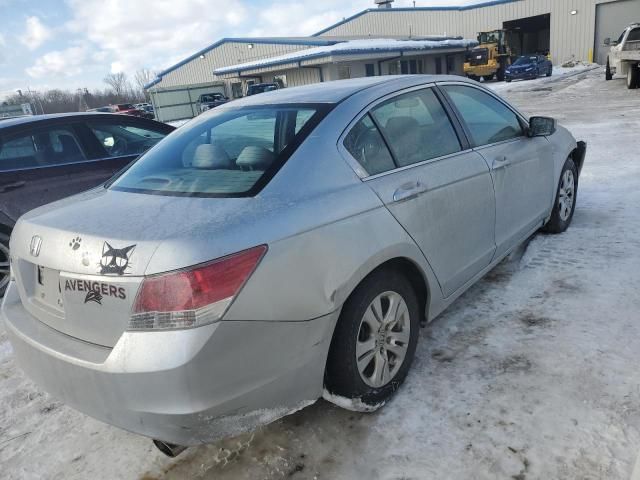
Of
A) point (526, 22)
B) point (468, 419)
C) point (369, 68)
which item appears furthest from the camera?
point (526, 22)

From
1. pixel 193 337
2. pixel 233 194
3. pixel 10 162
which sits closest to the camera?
pixel 193 337

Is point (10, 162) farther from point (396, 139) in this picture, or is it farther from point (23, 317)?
point (396, 139)

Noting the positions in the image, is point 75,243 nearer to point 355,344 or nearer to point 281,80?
point 355,344

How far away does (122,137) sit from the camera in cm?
533

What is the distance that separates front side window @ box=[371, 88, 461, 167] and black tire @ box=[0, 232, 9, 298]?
369 centimetres

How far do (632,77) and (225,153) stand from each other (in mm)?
20827

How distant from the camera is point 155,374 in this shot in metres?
1.78

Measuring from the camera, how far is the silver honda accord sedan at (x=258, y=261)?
5.95ft

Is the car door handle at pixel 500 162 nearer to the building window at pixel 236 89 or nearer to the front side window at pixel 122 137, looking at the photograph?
the front side window at pixel 122 137

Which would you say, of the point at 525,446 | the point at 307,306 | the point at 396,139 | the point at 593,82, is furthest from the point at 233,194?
the point at 593,82

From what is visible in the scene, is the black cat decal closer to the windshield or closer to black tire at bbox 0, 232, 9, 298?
black tire at bbox 0, 232, 9, 298

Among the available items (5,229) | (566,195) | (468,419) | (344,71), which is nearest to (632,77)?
(566,195)

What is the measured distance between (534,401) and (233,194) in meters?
1.76

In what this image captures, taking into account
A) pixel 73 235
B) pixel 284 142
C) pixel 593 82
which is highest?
pixel 284 142
